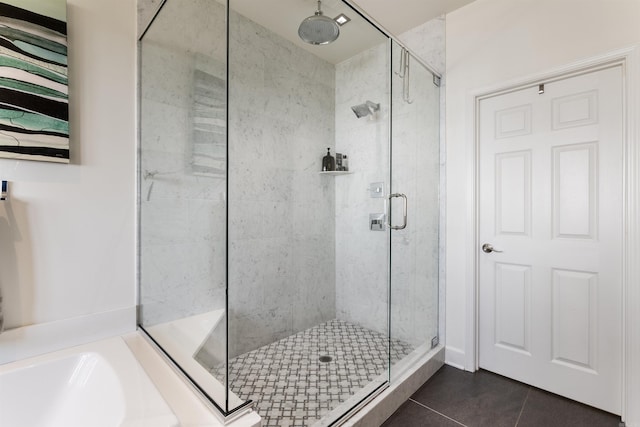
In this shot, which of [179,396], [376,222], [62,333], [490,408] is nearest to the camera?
[179,396]

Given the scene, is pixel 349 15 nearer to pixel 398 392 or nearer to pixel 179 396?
pixel 179 396

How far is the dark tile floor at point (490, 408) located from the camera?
64.0 inches

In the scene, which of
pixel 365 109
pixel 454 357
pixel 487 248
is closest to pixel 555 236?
pixel 487 248

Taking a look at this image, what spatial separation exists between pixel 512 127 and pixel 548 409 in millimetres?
1796

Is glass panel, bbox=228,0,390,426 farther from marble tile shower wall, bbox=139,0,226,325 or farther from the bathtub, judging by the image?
the bathtub

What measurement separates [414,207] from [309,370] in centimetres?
140

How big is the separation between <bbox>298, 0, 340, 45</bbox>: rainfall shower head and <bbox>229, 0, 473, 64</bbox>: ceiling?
4 centimetres

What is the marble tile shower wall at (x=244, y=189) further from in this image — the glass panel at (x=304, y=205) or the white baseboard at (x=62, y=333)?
the white baseboard at (x=62, y=333)

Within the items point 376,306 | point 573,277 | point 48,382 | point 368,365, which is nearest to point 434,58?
point 573,277

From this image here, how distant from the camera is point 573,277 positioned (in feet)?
5.98

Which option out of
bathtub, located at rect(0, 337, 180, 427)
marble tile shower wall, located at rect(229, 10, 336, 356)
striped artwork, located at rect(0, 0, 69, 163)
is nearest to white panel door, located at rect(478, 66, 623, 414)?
marble tile shower wall, located at rect(229, 10, 336, 356)

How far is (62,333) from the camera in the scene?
4.61 feet

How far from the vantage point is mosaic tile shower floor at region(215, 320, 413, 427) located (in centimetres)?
159

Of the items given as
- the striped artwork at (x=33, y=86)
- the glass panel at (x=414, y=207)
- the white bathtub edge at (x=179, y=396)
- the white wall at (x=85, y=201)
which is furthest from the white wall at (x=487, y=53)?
the striped artwork at (x=33, y=86)
